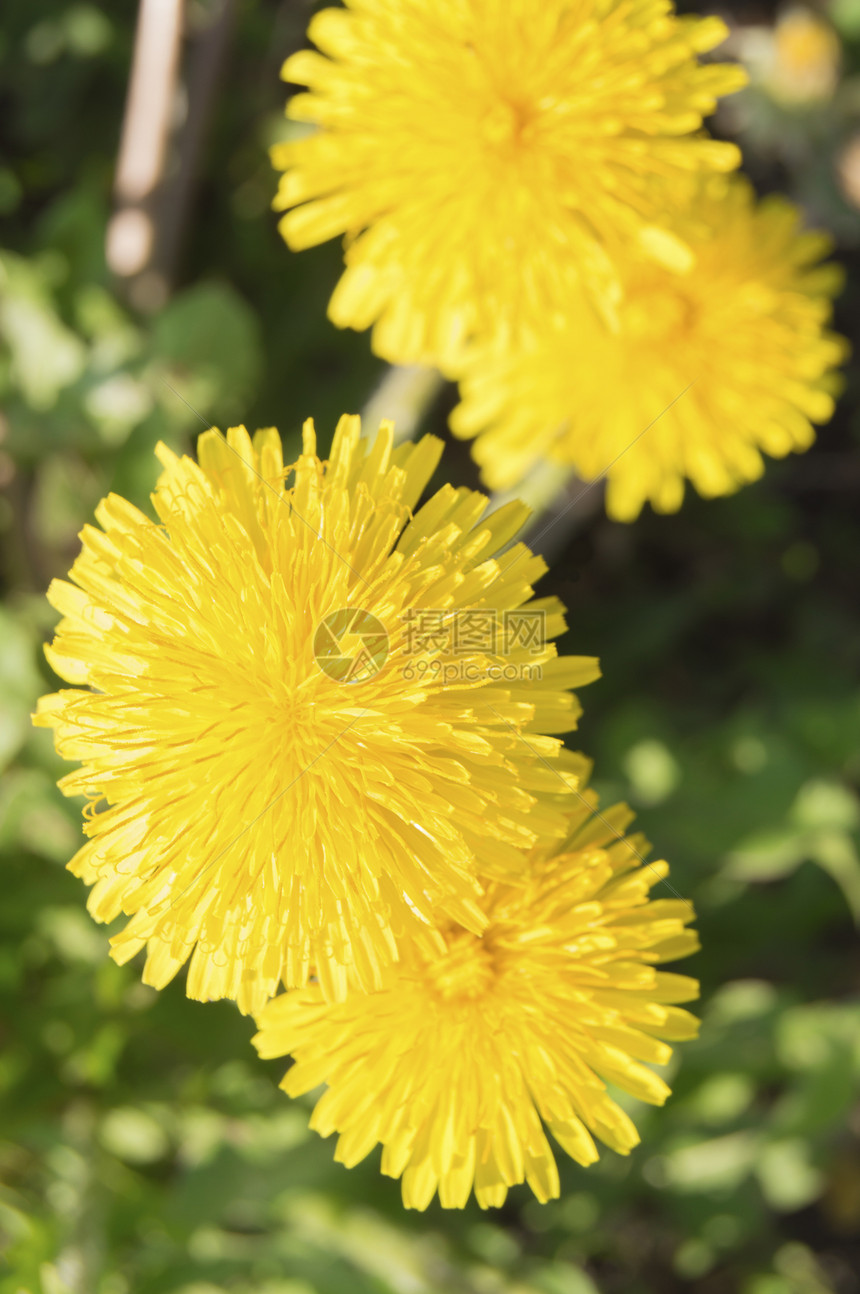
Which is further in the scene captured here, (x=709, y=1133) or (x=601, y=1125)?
(x=709, y=1133)

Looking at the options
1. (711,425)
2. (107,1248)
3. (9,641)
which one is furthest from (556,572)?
(107,1248)

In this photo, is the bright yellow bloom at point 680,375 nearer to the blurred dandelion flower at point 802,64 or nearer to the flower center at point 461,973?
the blurred dandelion flower at point 802,64

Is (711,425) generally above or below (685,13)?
below

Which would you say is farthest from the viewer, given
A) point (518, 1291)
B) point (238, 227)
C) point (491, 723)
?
point (238, 227)

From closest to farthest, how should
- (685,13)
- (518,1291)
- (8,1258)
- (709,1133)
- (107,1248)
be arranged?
(8,1258), (107,1248), (518,1291), (709,1133), (685,13)

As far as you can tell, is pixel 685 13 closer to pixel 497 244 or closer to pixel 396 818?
pixel 497 244

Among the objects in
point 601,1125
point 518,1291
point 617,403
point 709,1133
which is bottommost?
point 709,1133

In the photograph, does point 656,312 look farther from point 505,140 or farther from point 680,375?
point 505,140
